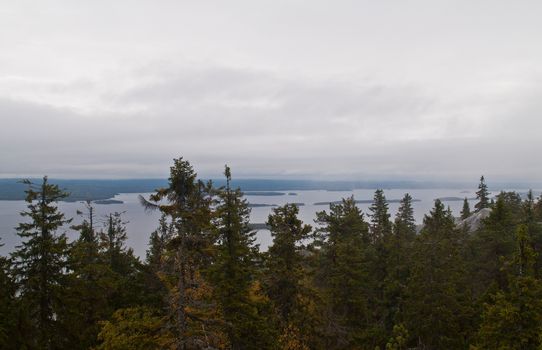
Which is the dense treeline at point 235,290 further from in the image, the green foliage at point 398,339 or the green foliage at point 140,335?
the green foliage at point 398,339

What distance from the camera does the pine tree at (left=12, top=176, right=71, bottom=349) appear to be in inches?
850

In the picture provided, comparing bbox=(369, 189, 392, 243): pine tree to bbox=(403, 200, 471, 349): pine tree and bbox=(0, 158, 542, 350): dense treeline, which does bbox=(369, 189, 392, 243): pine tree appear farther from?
bbox=(403, 200, 471, 349): pine tree

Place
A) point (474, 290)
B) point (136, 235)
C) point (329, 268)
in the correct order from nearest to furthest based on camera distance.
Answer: point (329, 268) → point (474, 290) → point (136, 235)

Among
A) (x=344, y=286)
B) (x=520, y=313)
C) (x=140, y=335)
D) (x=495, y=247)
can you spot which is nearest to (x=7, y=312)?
(x=140, y=335)

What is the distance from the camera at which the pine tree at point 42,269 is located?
70.8ft

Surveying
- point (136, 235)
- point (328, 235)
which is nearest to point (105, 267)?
point (328, 235)

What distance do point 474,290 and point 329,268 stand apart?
50.5 feet

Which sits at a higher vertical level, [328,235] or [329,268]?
[328,235]

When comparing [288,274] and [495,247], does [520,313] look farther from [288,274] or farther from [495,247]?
[495,247]

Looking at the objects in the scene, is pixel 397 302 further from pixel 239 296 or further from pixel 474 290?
pixel 239 296

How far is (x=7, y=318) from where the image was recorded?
2030 cm

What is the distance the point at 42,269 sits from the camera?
2192 cm

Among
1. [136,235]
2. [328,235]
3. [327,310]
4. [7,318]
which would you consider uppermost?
[328,235]

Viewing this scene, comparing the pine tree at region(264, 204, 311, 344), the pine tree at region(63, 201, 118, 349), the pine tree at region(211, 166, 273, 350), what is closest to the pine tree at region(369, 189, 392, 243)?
the pine tree at region(264, 204, 311, 344)
